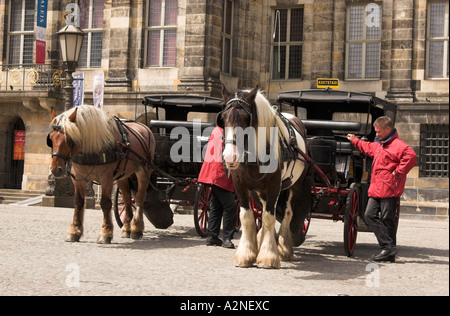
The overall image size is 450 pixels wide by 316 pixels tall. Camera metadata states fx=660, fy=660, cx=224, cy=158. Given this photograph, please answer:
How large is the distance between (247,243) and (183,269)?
33.0 inches

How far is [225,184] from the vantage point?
10.0m

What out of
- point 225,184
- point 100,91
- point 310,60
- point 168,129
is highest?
point 310,60

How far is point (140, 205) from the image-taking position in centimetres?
1102

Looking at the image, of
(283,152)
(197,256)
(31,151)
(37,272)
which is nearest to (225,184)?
(197,256)

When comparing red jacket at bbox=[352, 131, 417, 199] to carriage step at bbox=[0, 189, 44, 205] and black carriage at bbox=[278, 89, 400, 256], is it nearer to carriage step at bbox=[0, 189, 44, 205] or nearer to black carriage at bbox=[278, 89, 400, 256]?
black carriage at bbox=[278, 89, 400, 256]

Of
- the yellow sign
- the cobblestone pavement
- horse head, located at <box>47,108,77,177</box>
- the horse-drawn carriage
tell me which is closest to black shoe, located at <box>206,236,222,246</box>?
the cobblestone pavement

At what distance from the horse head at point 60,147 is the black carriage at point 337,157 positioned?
11.2ft

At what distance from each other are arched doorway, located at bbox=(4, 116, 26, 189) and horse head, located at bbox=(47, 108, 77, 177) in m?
15.5

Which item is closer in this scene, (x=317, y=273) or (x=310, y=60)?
(x=317, y=273)

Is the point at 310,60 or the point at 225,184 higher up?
the point at 310,60

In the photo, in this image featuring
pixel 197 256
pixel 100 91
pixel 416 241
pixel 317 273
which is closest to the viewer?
pixel 317 273

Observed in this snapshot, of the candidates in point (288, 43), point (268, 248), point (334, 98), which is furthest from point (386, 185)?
point (288, 43)

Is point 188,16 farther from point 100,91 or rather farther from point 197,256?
point 197,256

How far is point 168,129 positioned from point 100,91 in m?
7.80
